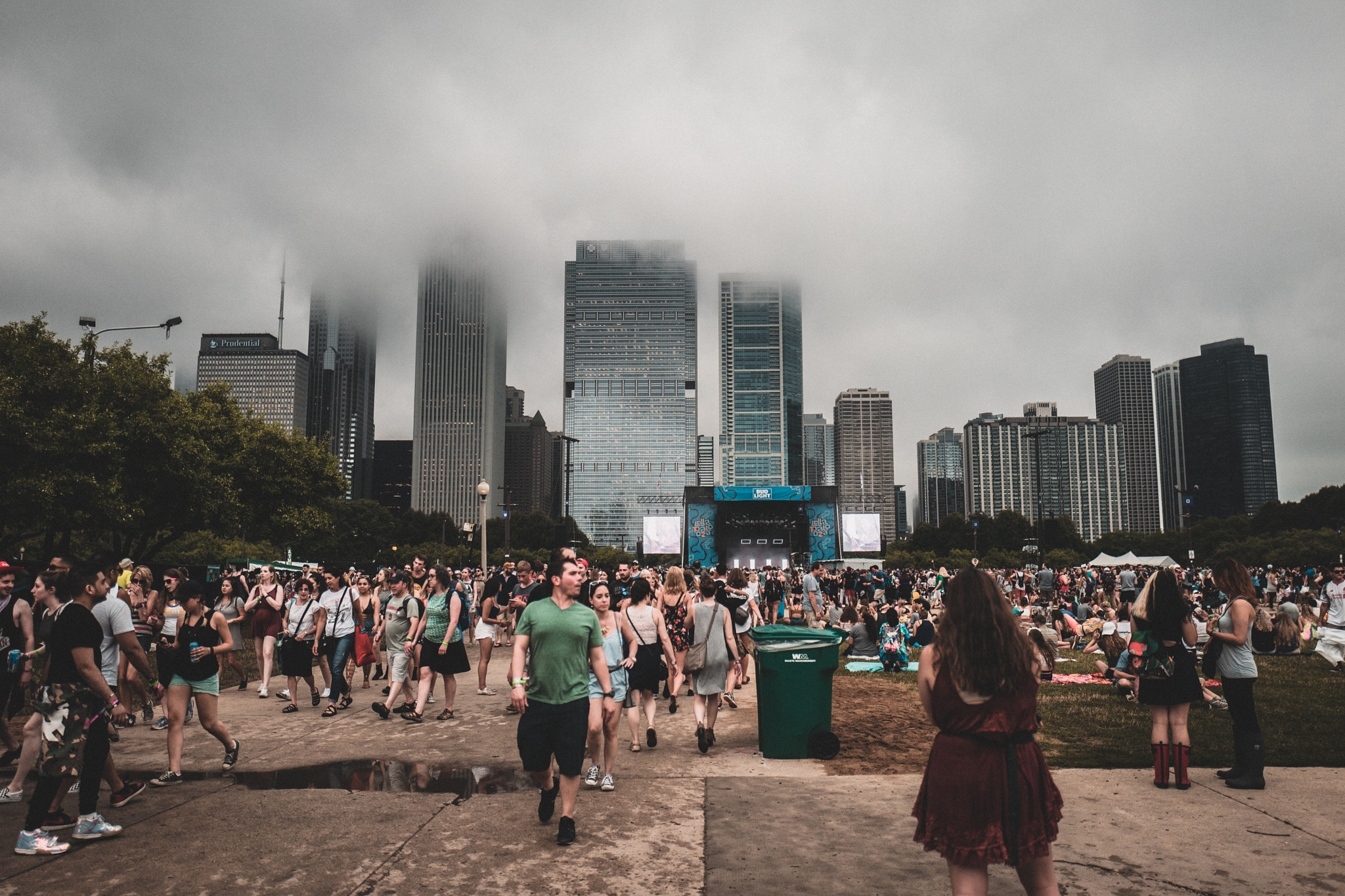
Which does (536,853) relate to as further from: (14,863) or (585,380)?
(585,380)

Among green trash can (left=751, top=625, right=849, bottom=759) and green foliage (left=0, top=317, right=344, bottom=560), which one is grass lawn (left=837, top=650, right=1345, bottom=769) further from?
green foliage (left=0, top=317, right=344, bottom=560)

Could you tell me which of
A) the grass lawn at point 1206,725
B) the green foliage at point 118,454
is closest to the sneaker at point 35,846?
the grass lawn at point 1206,725

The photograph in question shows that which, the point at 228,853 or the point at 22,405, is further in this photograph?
the point at 22,405

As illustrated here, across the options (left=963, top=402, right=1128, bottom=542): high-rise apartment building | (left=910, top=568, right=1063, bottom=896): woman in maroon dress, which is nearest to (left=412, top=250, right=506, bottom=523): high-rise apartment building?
(left=963, top=402, right=1128, bottom=542): high-rise apartment building

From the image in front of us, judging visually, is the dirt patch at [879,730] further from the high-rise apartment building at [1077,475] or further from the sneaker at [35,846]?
the high-rise apartment building at [1077,475]

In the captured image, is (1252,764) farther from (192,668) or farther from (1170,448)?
(1170,448)

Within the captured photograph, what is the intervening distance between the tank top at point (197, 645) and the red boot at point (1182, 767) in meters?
7.68

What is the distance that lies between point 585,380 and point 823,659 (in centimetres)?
17539

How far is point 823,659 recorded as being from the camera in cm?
708

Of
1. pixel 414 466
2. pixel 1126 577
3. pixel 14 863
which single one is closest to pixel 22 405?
pixel 14 863

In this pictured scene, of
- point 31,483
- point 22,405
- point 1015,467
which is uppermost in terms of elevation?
point 1015,467

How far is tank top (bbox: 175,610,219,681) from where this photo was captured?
6043 mm

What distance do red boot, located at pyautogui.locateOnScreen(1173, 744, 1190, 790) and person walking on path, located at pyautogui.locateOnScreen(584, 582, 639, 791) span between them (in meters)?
4.29

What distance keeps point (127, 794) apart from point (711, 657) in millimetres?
5008
